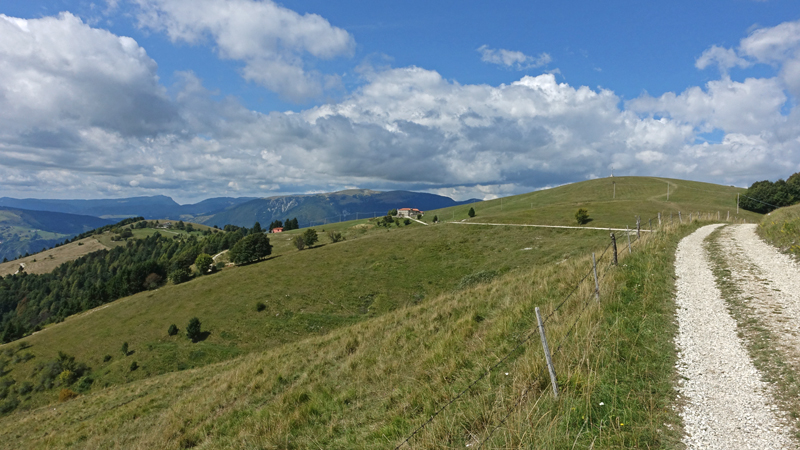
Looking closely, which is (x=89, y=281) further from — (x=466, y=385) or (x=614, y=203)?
(x=614, y=203)

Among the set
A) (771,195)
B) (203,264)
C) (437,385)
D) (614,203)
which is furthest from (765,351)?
(771,195)

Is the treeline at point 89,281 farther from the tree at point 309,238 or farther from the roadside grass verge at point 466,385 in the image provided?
the roadside grass verge at point 466,385

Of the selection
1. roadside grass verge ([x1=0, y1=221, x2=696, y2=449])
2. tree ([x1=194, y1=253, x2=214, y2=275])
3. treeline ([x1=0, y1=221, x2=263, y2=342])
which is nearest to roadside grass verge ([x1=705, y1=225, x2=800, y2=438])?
roadside grass verge ([x1=0, y1=221, x2=696, y2=449])

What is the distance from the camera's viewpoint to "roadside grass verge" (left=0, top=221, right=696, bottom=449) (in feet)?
17.8

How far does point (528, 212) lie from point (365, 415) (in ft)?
276

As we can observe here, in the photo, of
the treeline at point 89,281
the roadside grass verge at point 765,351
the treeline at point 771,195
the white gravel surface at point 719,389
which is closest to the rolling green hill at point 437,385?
the white gravel surface at point 719,389

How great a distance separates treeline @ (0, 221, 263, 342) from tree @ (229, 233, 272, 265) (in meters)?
15.7

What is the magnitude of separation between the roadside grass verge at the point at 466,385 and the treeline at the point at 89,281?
86.4 m

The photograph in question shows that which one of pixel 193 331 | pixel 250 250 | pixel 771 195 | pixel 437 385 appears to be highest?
pixel 771 195

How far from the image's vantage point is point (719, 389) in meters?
5.82

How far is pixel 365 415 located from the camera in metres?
7.91

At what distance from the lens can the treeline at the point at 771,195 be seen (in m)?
91.2

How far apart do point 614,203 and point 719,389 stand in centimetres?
9558

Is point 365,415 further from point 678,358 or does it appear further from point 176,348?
A: point 176,348
